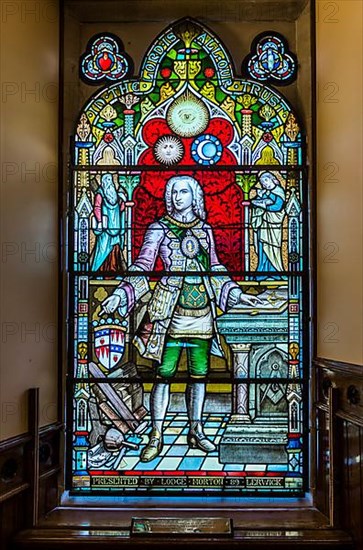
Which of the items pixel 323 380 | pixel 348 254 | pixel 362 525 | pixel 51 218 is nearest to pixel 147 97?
pixel 51 218

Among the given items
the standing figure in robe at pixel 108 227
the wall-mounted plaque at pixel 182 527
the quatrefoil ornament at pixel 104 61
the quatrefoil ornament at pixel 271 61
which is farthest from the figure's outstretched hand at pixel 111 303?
the quatrefoil ornament at pixel 271 61

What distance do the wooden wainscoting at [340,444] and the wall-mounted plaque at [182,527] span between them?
433 mm

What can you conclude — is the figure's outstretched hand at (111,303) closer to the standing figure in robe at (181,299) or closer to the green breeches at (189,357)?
the standing figure in robe at (181,299)

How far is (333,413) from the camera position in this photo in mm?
2582

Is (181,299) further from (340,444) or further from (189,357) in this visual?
(340,444)

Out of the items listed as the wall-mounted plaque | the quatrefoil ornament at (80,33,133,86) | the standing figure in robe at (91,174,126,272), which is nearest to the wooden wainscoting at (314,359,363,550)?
the wall-mounted plaque

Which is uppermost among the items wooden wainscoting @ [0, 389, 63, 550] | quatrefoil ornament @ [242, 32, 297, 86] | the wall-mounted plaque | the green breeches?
quatrefoil ornament @ [242, 32, 297, 86]

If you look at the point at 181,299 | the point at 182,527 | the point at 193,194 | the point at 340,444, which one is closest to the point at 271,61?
the point at 193,194

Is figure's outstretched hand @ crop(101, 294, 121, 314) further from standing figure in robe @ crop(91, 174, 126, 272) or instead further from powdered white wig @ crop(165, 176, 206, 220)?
powdered white wig @ crop(165, 176, 206, 220)

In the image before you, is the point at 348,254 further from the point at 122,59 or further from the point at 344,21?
the point at 122,59

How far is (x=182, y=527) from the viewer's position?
2.58 meters

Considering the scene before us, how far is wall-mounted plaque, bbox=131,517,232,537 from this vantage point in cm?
253

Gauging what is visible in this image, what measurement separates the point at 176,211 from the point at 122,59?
777 mm

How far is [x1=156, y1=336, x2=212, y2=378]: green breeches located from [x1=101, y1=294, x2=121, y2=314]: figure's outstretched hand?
0.28 metres
